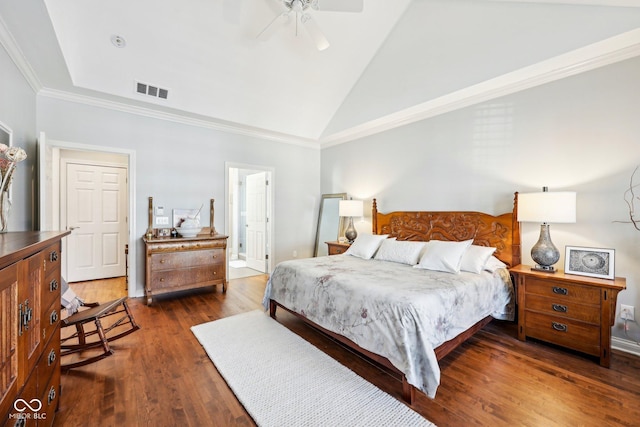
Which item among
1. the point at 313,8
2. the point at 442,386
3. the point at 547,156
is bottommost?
the point at 442,386

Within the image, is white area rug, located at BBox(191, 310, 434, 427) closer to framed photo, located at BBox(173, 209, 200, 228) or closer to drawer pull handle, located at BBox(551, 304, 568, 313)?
drawer pull handle, located at BBox(551, 304, 568, 313)

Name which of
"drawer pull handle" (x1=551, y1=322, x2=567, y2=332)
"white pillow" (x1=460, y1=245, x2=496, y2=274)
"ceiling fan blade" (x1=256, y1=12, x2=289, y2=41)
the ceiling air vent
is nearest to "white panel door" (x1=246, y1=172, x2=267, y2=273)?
the ceiling air vent

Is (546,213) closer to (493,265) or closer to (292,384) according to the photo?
(493,265)

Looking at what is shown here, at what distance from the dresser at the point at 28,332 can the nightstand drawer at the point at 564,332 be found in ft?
11.4

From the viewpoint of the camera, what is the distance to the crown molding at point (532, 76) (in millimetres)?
2350

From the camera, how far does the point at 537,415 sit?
66.7 inches

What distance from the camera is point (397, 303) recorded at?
1.92 meters

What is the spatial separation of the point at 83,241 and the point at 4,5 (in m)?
3.78

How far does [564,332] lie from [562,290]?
0.37 m

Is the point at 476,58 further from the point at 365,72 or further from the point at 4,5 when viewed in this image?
the point at 4,5

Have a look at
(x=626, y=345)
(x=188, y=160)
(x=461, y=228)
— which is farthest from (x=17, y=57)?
(x=626, y=345)

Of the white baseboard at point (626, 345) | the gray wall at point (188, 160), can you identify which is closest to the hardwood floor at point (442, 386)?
the white baseboard at point (626, 345)

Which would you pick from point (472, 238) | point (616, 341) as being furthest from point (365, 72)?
point (616, 341)

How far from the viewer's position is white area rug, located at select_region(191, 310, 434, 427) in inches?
65.4
